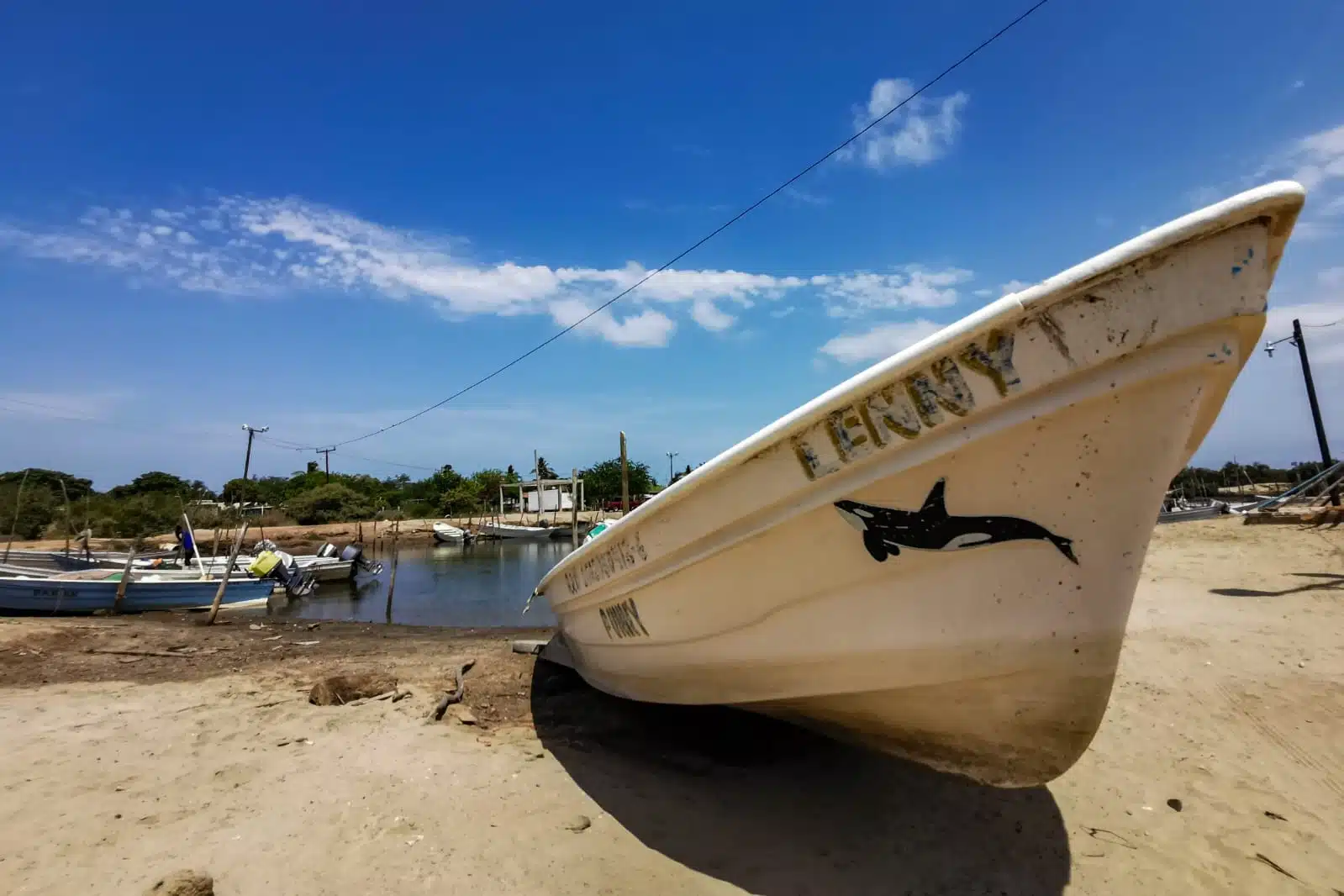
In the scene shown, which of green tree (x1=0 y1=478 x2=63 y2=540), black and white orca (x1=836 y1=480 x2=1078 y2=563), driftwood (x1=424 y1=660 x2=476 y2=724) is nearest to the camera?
black and white orca (x1=836 y1=480 x2=1078 y2=563)

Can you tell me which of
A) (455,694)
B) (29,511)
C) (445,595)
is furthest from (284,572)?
(29,511)

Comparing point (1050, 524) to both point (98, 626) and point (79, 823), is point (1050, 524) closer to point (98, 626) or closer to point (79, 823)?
point (79, 823)

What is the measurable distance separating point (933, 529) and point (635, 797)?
254cm

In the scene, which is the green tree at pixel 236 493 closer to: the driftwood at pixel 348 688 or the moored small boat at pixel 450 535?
the moored small boat at pixel 450 535

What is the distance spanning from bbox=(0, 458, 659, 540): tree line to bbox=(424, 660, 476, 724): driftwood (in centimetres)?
1744

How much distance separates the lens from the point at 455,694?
18.8 ft

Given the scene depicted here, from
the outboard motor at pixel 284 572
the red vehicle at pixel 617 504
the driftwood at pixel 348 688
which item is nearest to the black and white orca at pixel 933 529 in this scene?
the driftwood at pixel 348 688

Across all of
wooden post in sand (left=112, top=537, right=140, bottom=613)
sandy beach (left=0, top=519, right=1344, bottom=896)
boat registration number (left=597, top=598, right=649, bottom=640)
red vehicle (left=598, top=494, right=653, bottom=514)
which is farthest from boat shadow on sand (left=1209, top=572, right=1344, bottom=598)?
red vehicle (left=598, top=494, right=653, bottom=514)

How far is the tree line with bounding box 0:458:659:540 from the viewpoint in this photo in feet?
113

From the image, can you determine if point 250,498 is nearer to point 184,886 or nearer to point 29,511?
point 29,511

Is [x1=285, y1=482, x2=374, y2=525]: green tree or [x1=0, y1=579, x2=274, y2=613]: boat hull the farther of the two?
[x1=285, y1=482, x2=374, y2=525]: green tree

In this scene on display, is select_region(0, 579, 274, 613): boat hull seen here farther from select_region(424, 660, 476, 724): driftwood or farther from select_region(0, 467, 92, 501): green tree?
select_region(0, 467, 92, 501): green tree

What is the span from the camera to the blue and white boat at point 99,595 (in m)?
14.3

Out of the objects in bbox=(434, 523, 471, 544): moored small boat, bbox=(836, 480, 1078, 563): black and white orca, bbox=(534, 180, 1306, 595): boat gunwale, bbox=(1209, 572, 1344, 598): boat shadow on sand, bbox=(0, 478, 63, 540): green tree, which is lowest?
bbox=(1209, 572, 1344, 598): boat shadow on sand
